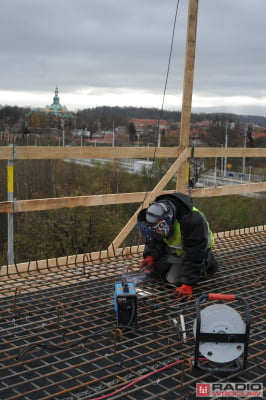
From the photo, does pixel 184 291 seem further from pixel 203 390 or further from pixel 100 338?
pixel 203 390

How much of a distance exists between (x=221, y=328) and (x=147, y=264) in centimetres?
176

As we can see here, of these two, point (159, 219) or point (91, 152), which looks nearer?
point (159, 219)

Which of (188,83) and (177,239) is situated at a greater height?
(188,83)

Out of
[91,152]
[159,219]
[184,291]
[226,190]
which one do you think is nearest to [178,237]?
[159,219]

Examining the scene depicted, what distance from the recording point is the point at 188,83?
5.57 meters

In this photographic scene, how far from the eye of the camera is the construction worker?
4.00 meters

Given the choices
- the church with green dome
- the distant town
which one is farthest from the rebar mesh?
the church with green dome

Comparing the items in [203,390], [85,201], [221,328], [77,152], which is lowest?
[203,390]

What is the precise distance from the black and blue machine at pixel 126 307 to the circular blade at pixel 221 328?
70 centimetres

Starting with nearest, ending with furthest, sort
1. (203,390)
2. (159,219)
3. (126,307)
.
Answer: (203,390) → (126,307) → (159,219)

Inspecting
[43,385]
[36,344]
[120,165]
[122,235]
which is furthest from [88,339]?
[120,165]

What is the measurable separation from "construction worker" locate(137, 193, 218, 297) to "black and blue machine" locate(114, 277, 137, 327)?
2.28 feet

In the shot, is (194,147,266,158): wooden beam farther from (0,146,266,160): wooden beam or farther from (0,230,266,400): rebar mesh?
(0,230,266,400): rebar mesh

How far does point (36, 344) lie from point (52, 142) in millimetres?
20462
